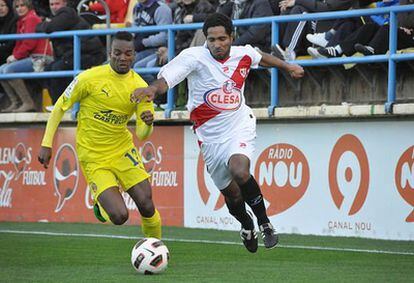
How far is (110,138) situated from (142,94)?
2.29m

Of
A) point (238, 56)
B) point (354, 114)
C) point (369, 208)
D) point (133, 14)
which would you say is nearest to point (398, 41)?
point (354, 114)

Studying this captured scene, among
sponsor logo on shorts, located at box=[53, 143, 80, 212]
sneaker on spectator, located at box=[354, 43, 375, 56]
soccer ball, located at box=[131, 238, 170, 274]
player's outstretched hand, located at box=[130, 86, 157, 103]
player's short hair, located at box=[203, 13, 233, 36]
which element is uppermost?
player's short hair, located at box=[203, 13, 233, 36]

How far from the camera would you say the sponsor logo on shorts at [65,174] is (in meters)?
19.2

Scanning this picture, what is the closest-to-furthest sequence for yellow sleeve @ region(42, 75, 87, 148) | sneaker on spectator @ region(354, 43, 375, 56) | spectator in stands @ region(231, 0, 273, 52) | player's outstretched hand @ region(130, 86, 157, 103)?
1. player's outstretched hand @ region(130, 86, 157, 103)
2. yellow sleeve @ region(42, 75, 87, 148)
3. sneaker on spectator @ region(354, 43, 375, 56)
4. spectator in stands @ region(231, 0, 273, 52)

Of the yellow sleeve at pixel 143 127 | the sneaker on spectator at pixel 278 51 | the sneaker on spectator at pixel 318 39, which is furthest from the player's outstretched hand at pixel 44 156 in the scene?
the sneaker on spectator at pixel 318 39

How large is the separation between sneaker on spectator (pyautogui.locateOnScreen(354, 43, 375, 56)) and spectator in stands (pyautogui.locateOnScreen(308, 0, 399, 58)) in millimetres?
213

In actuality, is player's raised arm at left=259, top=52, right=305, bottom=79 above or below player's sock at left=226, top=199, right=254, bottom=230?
above

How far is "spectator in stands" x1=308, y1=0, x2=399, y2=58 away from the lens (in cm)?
1516

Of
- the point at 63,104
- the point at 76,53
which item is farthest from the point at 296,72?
the point at 76,53

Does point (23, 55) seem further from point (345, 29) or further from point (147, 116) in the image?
point (147, 116)

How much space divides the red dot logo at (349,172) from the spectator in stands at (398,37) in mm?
1276

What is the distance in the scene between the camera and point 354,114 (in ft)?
50.2

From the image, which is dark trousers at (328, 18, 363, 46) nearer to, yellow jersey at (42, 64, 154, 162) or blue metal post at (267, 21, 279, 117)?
blue metal post at (267, 21, 279, 117)

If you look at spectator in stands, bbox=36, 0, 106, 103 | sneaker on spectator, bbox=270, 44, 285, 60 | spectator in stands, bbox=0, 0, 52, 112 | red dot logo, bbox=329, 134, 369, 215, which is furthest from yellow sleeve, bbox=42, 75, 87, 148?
spectator in stands, bbox=0, 0, 52, 112
